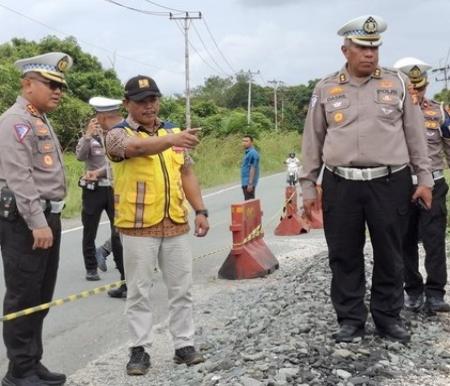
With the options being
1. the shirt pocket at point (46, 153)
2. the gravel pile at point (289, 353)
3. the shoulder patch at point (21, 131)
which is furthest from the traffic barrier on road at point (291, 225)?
the shoulder patch at point (21, 131)

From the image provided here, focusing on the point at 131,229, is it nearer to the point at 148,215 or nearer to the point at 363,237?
the point at 148,215

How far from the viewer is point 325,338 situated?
4590 millimetres

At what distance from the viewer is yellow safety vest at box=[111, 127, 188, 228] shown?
4.36 m

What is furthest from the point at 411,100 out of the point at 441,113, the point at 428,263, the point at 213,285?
the point at 213,285

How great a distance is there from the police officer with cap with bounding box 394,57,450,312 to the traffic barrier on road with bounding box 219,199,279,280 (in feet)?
8.59

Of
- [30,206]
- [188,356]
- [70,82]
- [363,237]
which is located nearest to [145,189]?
[30,206]

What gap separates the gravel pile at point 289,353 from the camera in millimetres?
3977

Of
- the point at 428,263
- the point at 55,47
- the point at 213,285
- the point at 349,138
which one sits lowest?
the point at 213,285

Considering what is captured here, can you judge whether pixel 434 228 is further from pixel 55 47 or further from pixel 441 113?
pixel 55 47

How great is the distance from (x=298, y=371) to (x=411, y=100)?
6.32ft

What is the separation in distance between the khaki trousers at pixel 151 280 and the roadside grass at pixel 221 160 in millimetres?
10899

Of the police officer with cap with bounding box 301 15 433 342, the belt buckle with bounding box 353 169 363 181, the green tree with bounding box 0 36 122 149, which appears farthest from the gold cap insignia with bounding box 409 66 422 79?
the green tree with bounding box 0 36 122 149

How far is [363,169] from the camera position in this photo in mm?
4402

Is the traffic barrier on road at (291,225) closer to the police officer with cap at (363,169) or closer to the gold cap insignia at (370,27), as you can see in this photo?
the police officer with cap at (363,169)
